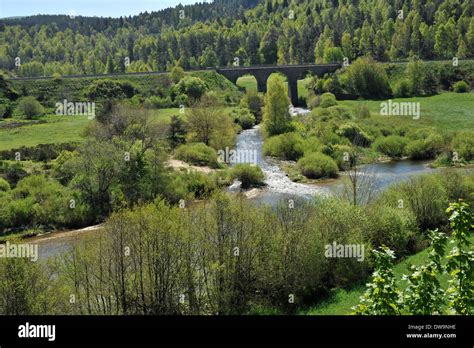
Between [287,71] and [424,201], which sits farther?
[287,71]

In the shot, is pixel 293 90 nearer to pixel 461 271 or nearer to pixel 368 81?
pixel 368 81

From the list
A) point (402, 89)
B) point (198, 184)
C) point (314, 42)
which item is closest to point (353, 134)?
point (198, 184)

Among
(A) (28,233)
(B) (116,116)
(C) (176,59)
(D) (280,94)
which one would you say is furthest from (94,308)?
(C) (176,59)

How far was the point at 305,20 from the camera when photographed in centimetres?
15838

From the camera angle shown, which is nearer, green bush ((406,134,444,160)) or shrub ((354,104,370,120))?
green bush ((406,134,444,160))

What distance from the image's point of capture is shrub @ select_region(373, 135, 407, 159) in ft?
206

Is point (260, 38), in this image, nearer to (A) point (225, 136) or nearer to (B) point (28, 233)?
(A) point (225, 136)

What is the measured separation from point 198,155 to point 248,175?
899cm

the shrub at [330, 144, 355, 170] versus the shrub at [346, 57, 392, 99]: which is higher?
the shrub at [346, 57, 392, 99]

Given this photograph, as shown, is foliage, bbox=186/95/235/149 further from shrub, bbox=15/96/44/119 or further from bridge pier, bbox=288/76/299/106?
bridge pier, bbox=288/76/299/106

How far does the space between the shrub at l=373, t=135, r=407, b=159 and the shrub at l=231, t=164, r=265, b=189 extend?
19.5m

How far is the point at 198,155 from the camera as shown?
5775cm

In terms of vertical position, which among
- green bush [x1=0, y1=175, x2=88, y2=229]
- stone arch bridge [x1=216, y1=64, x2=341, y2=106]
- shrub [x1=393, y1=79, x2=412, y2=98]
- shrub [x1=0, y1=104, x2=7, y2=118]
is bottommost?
green bush [x1=0, y1=175, x2=88, y2=229]

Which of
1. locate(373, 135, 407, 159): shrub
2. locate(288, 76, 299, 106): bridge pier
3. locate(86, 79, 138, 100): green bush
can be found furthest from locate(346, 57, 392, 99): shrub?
locate(86, 79, 138, 100): green bush
